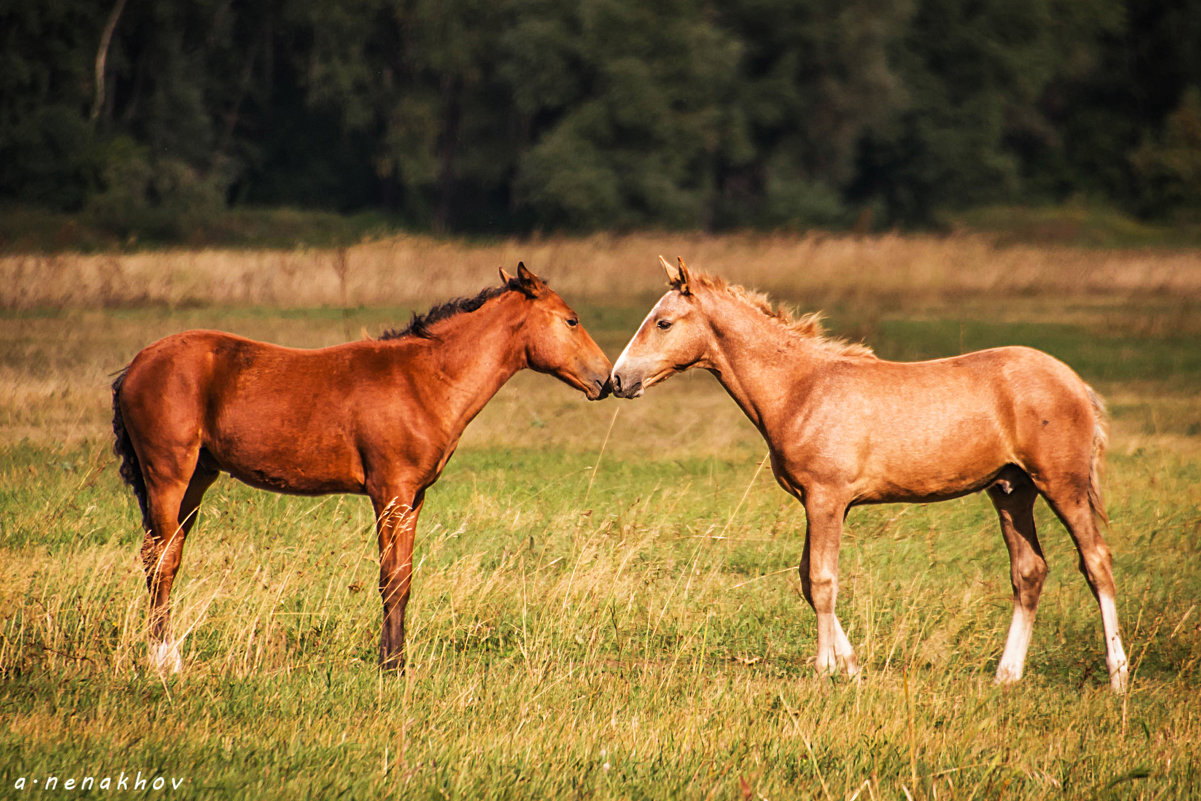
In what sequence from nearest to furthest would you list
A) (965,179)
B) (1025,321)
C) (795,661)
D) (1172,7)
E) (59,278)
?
(795,661) < (59,278) < (1025,321) < (965,179) < (1172,7)

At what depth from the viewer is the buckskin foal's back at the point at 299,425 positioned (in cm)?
583

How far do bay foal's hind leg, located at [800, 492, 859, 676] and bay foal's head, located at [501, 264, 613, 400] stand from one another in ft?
4.31

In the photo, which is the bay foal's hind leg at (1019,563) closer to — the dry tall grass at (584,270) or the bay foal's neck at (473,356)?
the bay foal's neck at (473,356)

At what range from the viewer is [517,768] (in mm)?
4551

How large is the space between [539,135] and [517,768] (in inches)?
1773

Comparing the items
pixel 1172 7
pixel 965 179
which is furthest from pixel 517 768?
pixel 1172 7

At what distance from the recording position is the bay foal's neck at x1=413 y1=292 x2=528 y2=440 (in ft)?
20.1

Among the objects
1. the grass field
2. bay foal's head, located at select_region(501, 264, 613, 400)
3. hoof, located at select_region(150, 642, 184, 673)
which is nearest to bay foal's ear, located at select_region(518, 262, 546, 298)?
bay foal's head, located at select_region(501, 264, 613, 400)

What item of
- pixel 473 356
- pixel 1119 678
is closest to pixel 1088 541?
pixel 1119 678

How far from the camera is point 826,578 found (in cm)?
598

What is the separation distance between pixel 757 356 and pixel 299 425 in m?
2.47

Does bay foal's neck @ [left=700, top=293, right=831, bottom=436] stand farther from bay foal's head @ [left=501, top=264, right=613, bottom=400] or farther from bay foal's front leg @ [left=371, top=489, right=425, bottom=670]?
bay foal's front leg @ [left=371, top=489, right=425, bottom=670]

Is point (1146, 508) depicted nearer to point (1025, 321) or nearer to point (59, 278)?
point (1025, 321)

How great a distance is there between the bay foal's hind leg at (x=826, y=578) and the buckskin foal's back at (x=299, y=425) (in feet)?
6.12
